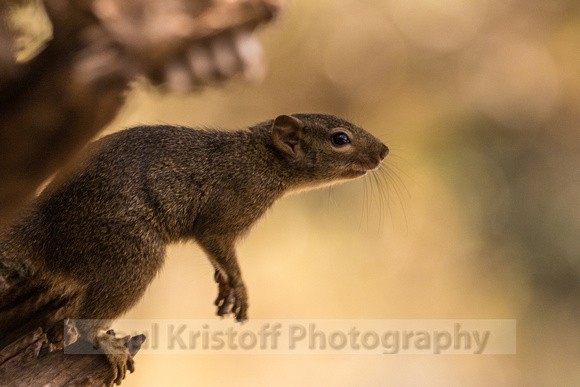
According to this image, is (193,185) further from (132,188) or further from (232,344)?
(232,344)

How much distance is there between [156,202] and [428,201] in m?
2.90

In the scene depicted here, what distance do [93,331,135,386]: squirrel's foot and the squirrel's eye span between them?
3.30ft

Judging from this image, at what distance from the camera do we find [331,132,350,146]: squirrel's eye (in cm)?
227

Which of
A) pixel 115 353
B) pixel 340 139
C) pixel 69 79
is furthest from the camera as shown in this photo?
pixel 340 139

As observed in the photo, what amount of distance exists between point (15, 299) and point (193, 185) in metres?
0.66

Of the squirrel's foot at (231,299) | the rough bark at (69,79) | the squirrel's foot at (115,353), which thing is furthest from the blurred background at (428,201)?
the rough bark at (69,79)

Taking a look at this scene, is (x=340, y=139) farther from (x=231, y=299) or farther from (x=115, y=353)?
(x=115, y=353)

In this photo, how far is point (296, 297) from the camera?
171 inches

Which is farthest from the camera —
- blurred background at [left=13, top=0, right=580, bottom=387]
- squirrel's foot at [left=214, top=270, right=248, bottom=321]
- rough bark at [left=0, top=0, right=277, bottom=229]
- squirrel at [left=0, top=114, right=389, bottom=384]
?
blurred background at [left=13, top=0, right=580, bottom=387]

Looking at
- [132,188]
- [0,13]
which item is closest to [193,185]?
[132,188]

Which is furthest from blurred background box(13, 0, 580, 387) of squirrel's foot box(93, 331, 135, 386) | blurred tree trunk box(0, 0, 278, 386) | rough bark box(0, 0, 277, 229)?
rough bark box(0, 0, 277, 229)

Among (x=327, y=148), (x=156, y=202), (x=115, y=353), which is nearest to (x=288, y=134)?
(x=327, y=148)

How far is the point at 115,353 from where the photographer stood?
6.23ft

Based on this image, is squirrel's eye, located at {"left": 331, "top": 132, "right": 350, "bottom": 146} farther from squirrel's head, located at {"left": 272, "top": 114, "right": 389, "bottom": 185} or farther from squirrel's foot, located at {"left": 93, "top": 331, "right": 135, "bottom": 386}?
squirrel's foot, located at {"left": 93, "top": 331, "right": 135, "bottom": 386}
